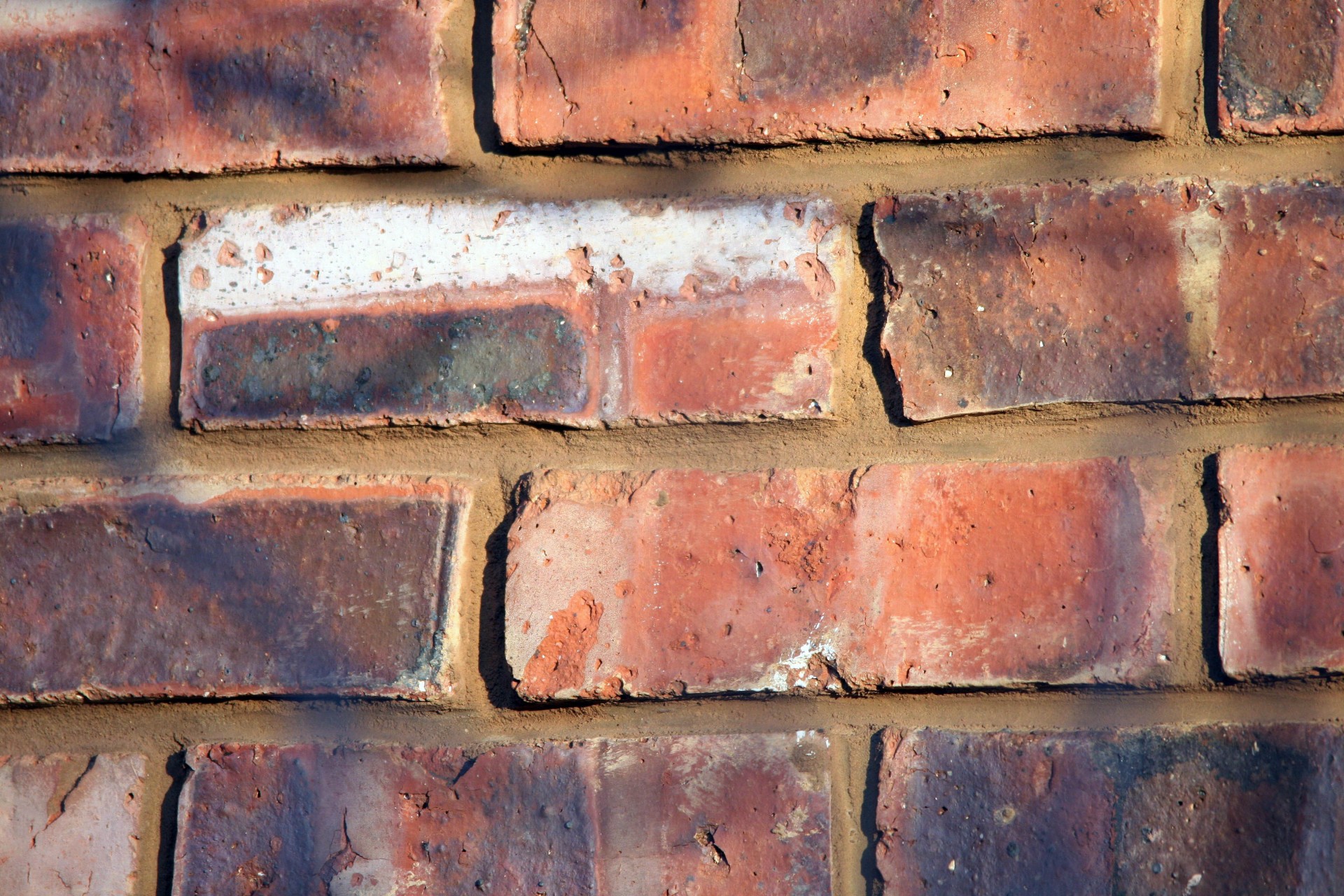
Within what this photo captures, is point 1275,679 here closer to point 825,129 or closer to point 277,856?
point 825,129

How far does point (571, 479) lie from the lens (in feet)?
1.60

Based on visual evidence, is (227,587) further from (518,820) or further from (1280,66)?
(1280,66)

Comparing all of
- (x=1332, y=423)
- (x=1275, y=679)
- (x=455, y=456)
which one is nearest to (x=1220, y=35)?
(x=1332, y=423)

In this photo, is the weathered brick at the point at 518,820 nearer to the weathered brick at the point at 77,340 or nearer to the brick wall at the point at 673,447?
the brick wall at the point at 673,447

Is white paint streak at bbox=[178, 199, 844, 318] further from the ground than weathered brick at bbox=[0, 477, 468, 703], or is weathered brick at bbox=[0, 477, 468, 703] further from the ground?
white paint streak at bbox=[178, 199, 844, 318]

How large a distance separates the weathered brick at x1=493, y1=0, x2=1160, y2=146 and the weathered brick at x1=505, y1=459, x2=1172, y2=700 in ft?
0.59

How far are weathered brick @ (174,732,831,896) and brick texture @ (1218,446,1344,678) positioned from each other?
0.22 meters

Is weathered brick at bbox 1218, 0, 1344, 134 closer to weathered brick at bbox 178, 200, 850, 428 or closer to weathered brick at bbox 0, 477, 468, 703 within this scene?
weathered brick at bbox 178, 200, 850, 428

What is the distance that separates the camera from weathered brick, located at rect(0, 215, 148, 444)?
502 mm

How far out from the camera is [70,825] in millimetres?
503

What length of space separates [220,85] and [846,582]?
1.41 ft

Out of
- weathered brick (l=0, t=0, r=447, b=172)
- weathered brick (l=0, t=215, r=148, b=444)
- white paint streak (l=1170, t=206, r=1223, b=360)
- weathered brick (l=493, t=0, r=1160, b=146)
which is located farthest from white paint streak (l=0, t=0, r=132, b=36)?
white paint streak (l=1170, t=206, r=1223, b=360)

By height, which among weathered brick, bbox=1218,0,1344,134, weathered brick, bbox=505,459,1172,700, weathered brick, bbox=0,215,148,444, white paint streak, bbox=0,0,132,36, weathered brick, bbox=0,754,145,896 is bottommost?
weathered brick, bbox=0,754,145,896

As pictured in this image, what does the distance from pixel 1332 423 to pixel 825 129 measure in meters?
0.30
